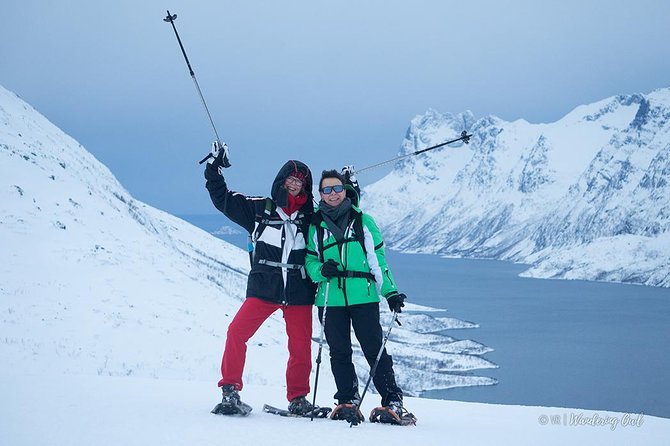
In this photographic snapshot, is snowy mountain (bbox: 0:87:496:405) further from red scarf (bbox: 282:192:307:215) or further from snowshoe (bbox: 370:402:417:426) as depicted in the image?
red scarf (bbox: 282:192:307:215)

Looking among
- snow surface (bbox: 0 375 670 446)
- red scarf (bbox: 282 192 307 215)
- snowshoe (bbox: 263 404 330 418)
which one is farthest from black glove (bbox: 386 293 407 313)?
red scarf (bbox: 282 192 307 215)

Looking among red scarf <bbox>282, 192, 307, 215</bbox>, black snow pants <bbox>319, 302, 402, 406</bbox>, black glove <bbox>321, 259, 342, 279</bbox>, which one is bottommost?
black snow pants <bbox>319, 302, 402, 406</bbox>

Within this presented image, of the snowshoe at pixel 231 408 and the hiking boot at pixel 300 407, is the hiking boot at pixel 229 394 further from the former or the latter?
the hiking boot at pixel 300 407

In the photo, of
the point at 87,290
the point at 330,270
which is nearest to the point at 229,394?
the point at 330,270

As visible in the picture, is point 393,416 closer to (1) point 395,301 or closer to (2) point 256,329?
(1) point 395,301

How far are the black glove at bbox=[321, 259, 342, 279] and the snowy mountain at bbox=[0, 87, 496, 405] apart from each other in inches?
118

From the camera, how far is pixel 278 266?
743cm

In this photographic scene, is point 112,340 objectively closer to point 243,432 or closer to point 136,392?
point 136,392

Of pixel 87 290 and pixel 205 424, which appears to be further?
pixel 87 290

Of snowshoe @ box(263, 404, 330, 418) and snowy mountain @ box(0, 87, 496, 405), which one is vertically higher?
snowy mountain @ box(0, 87, 496, 405)

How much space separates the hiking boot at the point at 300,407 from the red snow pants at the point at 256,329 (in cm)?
8

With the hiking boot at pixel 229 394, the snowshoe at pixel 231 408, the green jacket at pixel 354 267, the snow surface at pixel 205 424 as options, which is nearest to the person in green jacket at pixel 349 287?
the green jacket at pixel 354 267

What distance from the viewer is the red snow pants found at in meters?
7.27

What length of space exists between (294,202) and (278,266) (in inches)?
33.7
